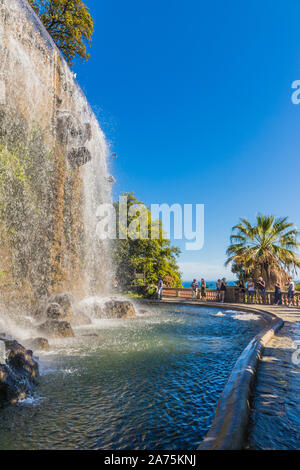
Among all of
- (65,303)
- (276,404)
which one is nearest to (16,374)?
(276,404)

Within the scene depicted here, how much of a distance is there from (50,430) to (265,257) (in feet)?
70.5

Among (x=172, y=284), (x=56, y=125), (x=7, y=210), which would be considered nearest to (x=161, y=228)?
(x=172, y=284)

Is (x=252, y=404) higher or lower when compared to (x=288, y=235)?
lower

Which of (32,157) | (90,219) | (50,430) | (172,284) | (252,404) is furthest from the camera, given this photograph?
(172,284)

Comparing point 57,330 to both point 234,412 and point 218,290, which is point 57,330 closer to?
point 234,412

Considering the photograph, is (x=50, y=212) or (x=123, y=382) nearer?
(x=123, y=382)

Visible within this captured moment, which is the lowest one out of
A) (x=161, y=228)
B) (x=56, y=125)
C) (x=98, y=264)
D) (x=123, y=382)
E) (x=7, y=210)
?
(x=123, y=382)

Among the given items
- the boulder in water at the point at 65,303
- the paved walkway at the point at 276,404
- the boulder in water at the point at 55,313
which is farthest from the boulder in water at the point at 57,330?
the paved walkway at the point at 276,404

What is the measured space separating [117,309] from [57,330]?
4.89 meters

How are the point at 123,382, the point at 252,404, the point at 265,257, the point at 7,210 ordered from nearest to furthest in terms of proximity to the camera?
the point at 252,404
the point at 123,382
the point at 7,210
the point at 265,257

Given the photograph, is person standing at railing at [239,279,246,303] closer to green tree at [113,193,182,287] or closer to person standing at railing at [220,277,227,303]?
person standing at railing at [220,277,227,303]

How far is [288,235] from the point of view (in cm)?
2306

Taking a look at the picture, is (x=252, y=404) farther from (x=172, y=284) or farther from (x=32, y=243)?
(x=172, y=284)

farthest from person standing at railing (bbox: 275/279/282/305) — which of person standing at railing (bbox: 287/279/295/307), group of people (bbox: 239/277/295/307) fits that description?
person standing at railing (bbox: 287/279/295/307)
